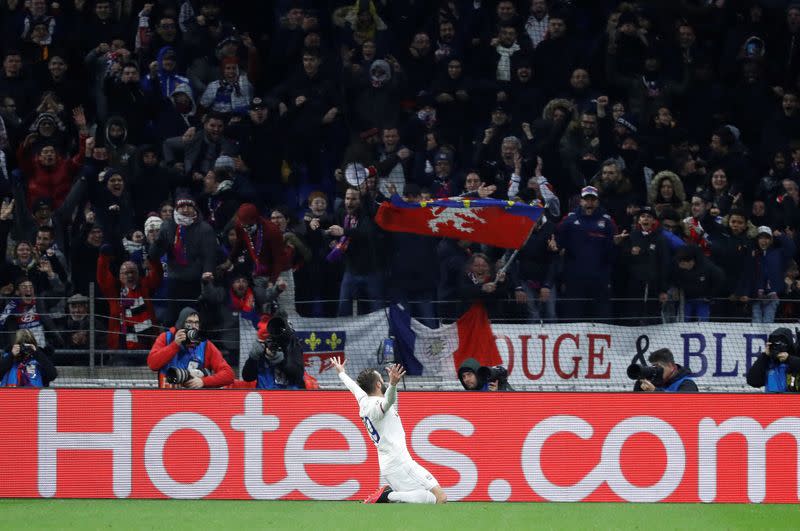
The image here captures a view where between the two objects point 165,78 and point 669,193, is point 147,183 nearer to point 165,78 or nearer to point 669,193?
point 165,78

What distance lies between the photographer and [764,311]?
1602cm

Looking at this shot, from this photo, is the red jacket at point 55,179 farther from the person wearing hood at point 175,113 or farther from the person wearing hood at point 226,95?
the person wearing hood at point 226,95

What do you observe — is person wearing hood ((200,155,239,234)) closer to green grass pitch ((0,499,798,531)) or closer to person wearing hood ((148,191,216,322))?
person wearing hood ((148,191,216,322))

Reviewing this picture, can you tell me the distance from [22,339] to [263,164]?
540cm

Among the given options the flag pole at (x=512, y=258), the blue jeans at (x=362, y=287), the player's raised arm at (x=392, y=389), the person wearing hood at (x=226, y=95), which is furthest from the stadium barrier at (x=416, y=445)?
the person wearing hood at (x=226, y=95)

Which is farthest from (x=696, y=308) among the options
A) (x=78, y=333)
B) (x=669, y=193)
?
(x=78, y=333)

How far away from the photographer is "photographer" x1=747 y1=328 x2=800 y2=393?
13.5 meters

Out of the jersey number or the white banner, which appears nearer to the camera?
the jersey number

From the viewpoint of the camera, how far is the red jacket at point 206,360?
13.5m

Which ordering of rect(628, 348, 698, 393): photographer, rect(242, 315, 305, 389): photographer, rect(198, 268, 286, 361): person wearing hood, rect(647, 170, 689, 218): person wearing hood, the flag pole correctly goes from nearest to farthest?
1. rect(628, 348, 698, 393): photographer
2. rect(242, 315, 305, 389): photographer
3. rect(198, 268, 286, 361): person wearing hood
4. the flag pole
5. rect(647, 170, 689, 218): person wearing hood

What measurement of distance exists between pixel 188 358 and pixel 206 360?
A: 0.62ft

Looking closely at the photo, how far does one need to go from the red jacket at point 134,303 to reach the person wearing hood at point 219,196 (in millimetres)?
1336

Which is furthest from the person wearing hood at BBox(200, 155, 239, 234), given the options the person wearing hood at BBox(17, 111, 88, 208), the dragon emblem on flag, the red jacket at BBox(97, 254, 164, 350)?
the dragon emblem on flag

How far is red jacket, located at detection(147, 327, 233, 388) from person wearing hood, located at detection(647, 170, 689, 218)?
6023 mm
